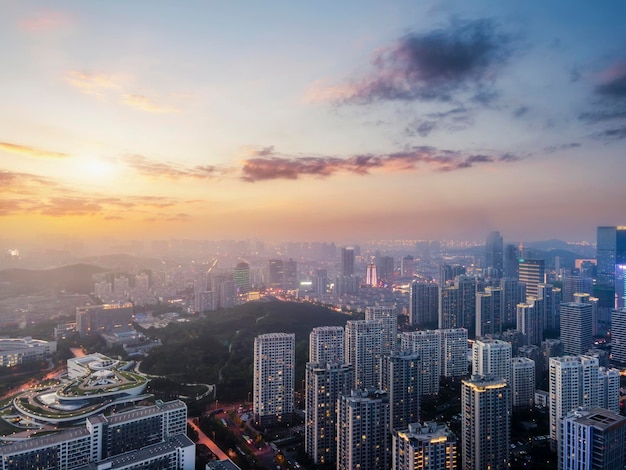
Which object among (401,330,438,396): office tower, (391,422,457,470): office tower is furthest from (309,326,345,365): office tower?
(391,422,457,470): office tower

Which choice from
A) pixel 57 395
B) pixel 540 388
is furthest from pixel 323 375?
pixel 540 388

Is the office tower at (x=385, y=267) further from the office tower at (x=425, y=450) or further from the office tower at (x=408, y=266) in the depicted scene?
the office tower at (x=425, y=450)

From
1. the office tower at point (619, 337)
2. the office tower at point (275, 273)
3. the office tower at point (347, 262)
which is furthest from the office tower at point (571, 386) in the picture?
the office tower at point (347, 262)

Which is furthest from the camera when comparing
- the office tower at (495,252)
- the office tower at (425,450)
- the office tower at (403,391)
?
the office tower at (495,252)

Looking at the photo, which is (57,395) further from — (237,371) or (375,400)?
(375,400)

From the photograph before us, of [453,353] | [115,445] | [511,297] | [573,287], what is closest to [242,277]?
[511,297]

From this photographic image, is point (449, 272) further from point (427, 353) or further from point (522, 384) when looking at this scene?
point (522, 384)

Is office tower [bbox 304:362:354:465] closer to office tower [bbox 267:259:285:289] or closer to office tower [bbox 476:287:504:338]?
office tower [bbox 476:287:504:338]
